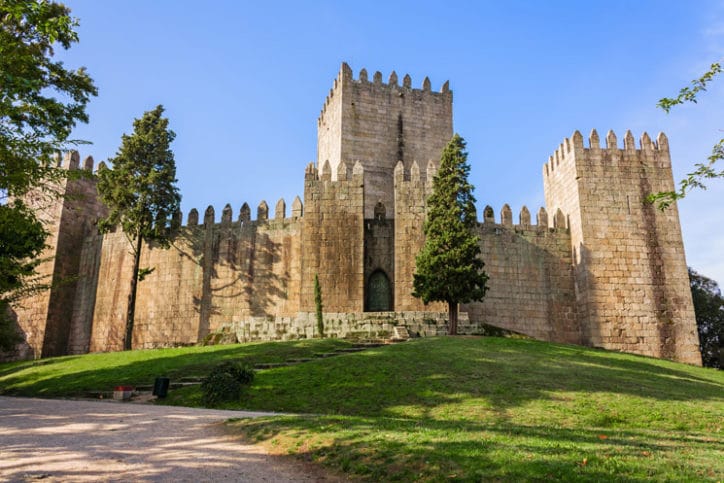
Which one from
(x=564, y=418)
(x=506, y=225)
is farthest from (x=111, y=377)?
(x=506, y=225)

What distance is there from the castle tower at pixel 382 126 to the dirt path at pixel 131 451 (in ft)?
74.2

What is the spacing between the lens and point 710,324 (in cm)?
3234

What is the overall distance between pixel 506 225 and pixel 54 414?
2148 centimetres

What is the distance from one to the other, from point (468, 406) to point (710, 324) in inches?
1079

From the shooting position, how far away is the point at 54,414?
1054 cm

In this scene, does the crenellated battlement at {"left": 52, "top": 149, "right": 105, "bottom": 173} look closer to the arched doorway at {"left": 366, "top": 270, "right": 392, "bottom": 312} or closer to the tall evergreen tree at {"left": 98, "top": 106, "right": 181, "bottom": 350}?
the tall evergreen tree at {"left": 98, "top": 106, "right": 181, "bottom": 350}

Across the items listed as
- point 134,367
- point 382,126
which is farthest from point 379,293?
point 382,126

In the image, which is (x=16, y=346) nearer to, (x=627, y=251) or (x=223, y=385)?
(x=223, y=385)

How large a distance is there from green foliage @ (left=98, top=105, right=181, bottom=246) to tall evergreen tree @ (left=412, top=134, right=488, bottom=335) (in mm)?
12591

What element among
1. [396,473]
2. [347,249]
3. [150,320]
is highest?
[347,249]

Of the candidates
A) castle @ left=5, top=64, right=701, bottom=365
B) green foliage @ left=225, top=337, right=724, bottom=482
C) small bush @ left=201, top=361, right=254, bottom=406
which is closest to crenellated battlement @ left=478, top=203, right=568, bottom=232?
castle @ left=5, top=64, right=701, bottom=365

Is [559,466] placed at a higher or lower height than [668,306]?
lower

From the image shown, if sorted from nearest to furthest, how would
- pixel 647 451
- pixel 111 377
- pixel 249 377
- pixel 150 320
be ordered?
pixel 647 451 → pixel 249 377 → pixel 111 377 → pixel 150 320

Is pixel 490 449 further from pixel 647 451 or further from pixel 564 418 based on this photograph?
pixel 564 418
